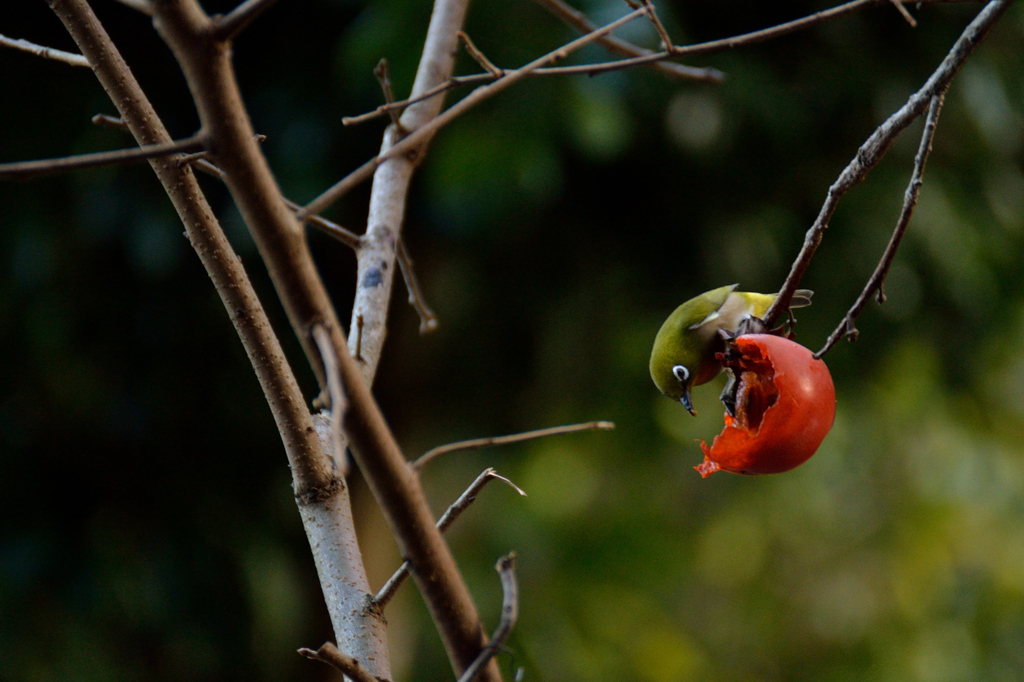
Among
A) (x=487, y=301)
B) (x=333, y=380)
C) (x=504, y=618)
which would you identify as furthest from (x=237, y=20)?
(x=487, y=301)

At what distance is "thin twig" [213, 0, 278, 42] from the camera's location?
0.41 metres

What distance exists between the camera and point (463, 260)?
3232 millimetres

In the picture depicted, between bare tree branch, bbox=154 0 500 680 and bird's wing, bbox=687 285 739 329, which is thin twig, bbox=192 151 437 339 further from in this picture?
bird's wing, bbox=687 285 739 329

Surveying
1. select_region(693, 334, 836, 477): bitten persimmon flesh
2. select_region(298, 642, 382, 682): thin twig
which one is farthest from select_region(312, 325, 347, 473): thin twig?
select_region(693, 334, 836, 477): bitten persimmon flesh

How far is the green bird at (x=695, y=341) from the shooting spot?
1.71m

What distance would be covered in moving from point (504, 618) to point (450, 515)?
0.26 metres

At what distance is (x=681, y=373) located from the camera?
176cm

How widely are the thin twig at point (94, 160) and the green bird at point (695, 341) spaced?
1.31 m

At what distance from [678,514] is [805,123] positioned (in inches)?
101

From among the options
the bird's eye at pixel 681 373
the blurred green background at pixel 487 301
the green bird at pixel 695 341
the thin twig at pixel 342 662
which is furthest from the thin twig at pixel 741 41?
the blurred green background at pixel 487 301

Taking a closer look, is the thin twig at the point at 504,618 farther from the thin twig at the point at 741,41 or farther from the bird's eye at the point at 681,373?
the bird's eye at the point at 681,373

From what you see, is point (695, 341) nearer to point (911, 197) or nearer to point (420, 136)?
point (911, 197)

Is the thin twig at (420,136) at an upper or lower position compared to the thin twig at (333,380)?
upper

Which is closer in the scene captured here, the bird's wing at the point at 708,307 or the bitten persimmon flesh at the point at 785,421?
the bitten persimmon flesh at the point at 785,421
